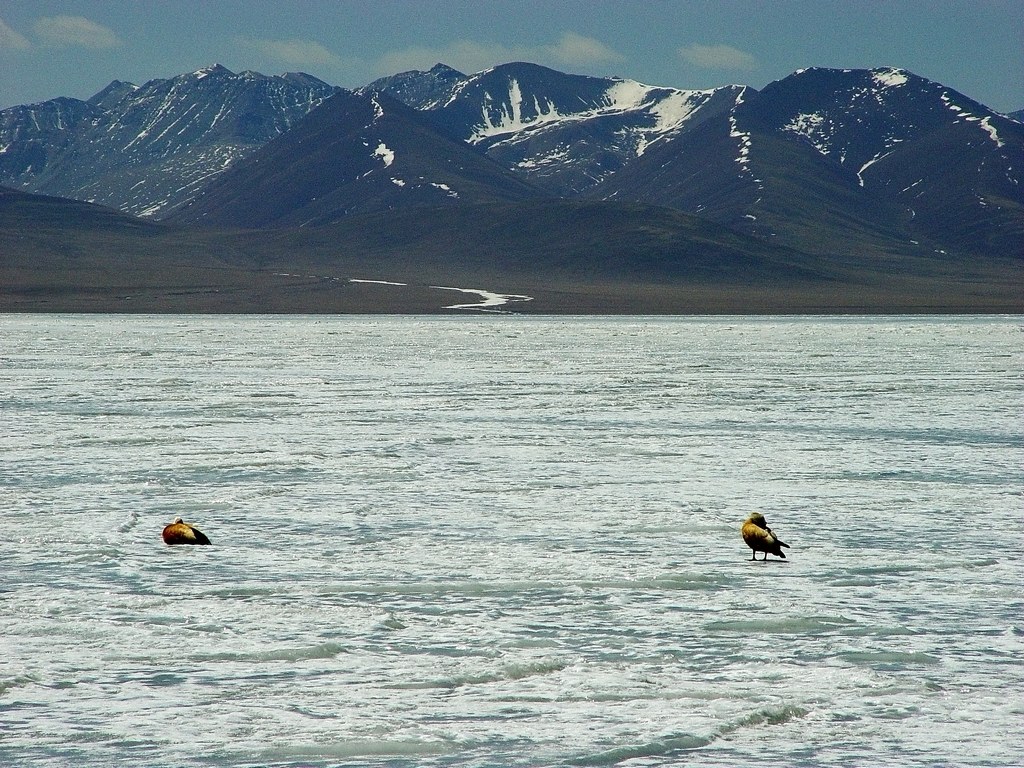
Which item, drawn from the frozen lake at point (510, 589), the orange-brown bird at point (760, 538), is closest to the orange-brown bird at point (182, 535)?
the frozen lake at point (510, 589)

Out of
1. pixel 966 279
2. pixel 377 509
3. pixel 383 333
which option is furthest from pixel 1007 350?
pixel 966 279

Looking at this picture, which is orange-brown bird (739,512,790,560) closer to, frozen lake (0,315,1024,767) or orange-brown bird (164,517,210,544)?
frozen lake (0,315,1024,767)

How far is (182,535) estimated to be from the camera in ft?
35.5

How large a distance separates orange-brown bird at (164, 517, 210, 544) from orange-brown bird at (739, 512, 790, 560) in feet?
15.1

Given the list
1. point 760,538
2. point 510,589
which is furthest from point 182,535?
point 760,538

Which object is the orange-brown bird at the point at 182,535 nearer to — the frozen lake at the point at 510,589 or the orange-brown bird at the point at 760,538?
the frozen lake at the point at 510,589

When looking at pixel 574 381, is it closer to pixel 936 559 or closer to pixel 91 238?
pixel 936 559

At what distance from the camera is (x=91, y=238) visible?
18512 cm

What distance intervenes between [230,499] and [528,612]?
5.66 meters

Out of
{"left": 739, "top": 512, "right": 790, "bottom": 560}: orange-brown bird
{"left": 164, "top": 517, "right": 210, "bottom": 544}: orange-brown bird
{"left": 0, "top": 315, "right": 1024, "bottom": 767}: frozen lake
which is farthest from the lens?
{"left": 164, "top": 517, "right": 210, "bottom": 544}: orange-brown bird

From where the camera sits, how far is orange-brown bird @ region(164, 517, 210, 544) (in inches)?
426

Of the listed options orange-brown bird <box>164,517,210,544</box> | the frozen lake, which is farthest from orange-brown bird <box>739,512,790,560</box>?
orange-brown bird <box>164,517,210,544</box>

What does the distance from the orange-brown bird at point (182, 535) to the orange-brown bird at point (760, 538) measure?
4.61 meters

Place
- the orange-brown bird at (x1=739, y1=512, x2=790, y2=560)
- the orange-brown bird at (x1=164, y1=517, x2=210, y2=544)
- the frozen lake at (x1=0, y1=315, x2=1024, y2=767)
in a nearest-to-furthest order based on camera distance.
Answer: the frozen lake at (x1=0, y1=315, x2=1024, y2=767) → the orange-brown bird at (x1=739, y1=512, x2=790, y2=560) → the orange-brown bird at (x1=164, y1=517, x2=210, y2=544)
